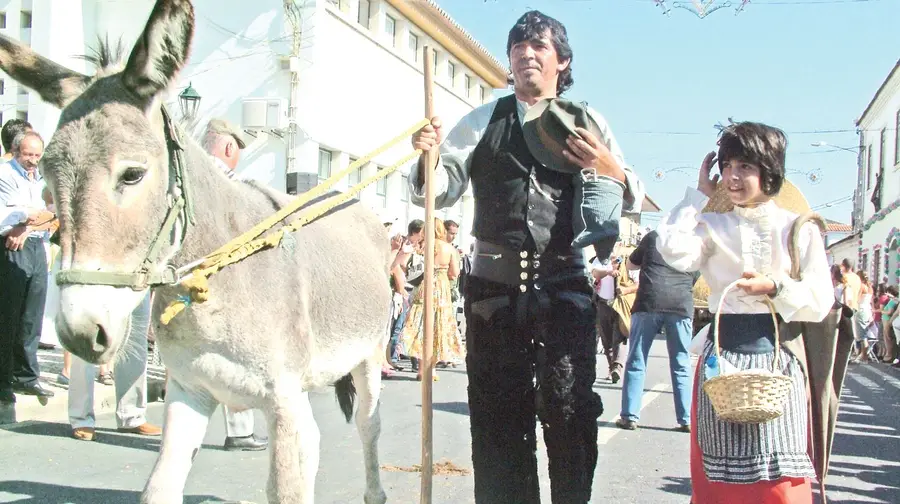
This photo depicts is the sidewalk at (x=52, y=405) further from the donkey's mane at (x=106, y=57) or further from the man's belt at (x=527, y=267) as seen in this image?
the man's belt at (x=527, y=267)

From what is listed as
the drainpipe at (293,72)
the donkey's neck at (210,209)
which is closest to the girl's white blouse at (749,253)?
the donkey's neck at (210,209)

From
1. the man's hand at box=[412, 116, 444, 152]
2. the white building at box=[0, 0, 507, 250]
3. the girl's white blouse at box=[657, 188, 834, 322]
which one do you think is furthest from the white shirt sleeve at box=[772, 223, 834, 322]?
the white building at box=[0, 0, 507, 250]

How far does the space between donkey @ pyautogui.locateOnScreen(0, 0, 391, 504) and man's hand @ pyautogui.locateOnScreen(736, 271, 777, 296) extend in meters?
1.88

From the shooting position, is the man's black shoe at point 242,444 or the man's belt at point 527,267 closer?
the man's belt at point 527,267

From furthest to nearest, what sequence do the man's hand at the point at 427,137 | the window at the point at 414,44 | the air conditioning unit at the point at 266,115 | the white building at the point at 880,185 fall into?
the white building at the point at 880,185 → the window at the point at 414,44 → the air conditioning unit at the point at 266,115 → the man's hand at the point at 427,137

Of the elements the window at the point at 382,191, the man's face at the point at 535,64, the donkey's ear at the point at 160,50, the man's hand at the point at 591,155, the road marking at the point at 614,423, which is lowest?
the road marking at the point at 614,423

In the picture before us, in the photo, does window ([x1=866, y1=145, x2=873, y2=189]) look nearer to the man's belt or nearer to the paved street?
the paved street

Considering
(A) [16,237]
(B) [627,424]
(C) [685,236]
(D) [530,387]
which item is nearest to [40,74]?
(D) [530,387]

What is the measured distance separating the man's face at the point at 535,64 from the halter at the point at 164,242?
1.48m

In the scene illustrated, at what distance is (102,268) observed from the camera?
2615 mm

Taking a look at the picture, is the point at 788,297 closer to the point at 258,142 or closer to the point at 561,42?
the point at 561,42

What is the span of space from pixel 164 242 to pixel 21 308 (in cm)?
485

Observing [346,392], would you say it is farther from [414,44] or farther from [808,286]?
[414,44]

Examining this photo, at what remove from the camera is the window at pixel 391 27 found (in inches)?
1013
